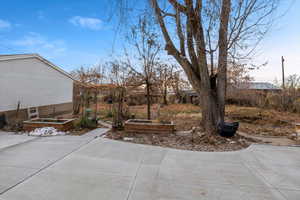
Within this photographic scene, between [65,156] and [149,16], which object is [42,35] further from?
[65,156]

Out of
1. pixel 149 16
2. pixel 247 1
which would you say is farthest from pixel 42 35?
pixel 247 1

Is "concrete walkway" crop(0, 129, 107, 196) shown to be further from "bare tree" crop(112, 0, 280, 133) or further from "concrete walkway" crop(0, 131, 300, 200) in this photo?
"bare tree" crop(112, 0, 280, 133)

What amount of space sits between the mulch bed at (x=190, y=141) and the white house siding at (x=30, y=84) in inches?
181

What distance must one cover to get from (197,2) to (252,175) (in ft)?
14.3

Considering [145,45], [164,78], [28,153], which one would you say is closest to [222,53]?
[145,45]

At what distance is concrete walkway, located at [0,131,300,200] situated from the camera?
1.90m

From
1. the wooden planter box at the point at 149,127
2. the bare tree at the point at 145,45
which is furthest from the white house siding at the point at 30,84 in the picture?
the wooden planter box at the point at 149,127

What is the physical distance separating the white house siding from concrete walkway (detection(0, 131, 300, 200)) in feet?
12.1

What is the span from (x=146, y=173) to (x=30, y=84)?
7.23 m

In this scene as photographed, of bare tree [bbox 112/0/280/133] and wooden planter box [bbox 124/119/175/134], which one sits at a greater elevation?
bare tree [bbox 112/0/280/133]

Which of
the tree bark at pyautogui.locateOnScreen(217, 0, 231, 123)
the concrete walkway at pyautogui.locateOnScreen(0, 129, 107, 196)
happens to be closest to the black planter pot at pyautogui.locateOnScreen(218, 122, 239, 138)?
the tree bark at pyautogui.locateOnScreen(217, 0, 231, 123)

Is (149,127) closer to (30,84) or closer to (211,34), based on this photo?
(211,34)

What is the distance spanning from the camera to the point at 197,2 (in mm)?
4215

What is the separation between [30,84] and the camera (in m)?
6.86
